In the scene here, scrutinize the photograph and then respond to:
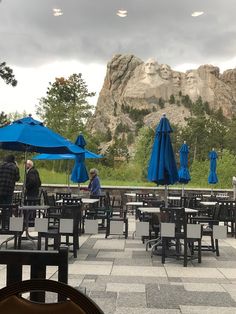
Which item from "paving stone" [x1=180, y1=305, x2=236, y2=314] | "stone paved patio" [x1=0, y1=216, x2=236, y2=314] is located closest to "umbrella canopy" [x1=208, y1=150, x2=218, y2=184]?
"stone paved patio" [x1=0, y1=216, x2=236, y2=314]

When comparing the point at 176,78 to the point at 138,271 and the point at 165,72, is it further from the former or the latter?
the point at 138,271

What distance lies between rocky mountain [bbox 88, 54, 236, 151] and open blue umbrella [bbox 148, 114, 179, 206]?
3545 inches

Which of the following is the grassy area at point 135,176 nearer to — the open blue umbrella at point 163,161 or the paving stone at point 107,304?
the open blue umbrella at point 163,161

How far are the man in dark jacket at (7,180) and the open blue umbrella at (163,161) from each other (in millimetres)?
2366

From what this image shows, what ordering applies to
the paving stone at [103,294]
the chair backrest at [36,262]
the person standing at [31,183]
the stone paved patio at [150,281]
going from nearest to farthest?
the chair backrest at [36,262]
the stone paved patio at [150,281]
the paving stone at [103,294]
the person standing at [31,183]

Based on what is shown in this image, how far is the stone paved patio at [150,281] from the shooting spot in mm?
4473

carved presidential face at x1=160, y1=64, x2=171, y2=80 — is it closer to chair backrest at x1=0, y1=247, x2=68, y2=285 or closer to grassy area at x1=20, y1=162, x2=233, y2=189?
grassy area at x1=20, y1=162, x2=233, y2=189

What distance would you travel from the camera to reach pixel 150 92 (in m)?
111

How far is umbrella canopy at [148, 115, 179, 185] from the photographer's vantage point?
8141 millimetres

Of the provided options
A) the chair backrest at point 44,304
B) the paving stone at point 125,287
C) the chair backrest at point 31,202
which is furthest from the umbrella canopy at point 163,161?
the chair backrest at point 44,304

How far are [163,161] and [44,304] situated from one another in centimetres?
659

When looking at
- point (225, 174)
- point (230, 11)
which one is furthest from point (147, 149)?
point (230, 11)

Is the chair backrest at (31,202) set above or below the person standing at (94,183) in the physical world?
below

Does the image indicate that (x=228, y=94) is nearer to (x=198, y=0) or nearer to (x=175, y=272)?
(x=198, y=0)
